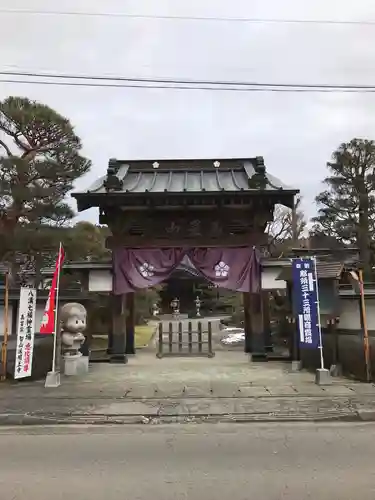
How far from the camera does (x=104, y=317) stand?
2070 cm

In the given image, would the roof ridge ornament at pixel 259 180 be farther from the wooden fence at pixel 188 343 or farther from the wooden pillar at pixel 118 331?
the wooden pillar at pixel 118 331

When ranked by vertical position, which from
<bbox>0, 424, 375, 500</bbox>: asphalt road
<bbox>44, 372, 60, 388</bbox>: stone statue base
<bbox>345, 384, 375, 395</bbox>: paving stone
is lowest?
<bbox>0, 424, 375, 500</bbox>: asphalt road

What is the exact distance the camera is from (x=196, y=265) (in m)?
15.3

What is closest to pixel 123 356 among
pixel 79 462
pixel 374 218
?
pixel 79 462

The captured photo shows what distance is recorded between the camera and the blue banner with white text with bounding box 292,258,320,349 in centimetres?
1160

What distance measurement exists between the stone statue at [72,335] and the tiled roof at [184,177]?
3853 millimetres

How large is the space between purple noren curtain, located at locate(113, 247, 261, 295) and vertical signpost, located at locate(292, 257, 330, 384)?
10.1 feet

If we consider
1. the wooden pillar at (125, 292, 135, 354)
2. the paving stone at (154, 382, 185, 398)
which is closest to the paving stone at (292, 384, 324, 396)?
the paving stone at (154, 382, 185, 398)

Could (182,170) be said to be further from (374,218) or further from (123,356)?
(374,218)

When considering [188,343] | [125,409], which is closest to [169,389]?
[125,409]

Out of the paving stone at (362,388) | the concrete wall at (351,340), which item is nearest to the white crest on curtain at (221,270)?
the concrete wall at (351,340)

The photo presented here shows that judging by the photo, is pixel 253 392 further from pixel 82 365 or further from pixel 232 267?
pixel 232 267

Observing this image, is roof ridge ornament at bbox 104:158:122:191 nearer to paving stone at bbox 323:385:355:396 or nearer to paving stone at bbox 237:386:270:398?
paving stone at bbox 237:386:270:398

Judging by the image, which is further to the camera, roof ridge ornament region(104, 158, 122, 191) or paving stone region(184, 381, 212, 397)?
roof ridge ornament region(104, 158, 122, 191)
